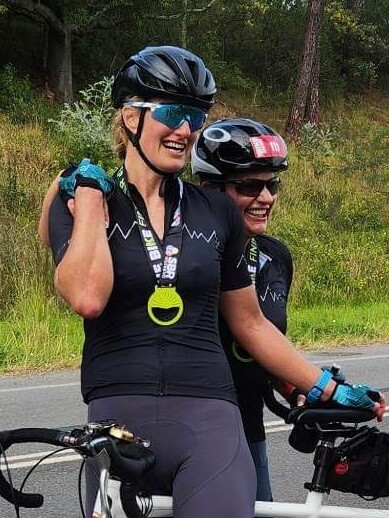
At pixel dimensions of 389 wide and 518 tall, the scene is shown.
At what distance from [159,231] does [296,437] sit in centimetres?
82

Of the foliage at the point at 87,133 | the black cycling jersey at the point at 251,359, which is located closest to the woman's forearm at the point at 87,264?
the black cycling jersey at the point at 251,359

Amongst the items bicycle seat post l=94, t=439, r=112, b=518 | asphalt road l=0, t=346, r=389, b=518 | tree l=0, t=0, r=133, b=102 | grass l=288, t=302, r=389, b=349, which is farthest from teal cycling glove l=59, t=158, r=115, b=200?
tree l=0, t=0, r=133, b=102

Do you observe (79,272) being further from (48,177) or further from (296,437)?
(48,177)

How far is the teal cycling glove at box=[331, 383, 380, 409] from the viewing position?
2.28 meters

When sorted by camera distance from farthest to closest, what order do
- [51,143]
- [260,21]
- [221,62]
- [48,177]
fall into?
[260,21] → [221,62] → [51,143] → [48,177]

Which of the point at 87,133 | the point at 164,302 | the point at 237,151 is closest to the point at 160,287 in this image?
the point at 164,302

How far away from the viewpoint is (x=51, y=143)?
17547 mm

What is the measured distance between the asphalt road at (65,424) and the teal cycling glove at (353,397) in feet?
8.05

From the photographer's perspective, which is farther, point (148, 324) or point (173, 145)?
point (173, 145)

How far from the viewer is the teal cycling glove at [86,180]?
6.20ft

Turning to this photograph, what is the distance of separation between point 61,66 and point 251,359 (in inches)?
839

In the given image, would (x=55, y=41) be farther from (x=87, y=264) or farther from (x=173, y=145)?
(x=87, y=264)

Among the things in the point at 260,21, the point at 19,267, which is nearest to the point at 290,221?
the point at 19,267

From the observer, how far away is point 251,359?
2531 millimetres
